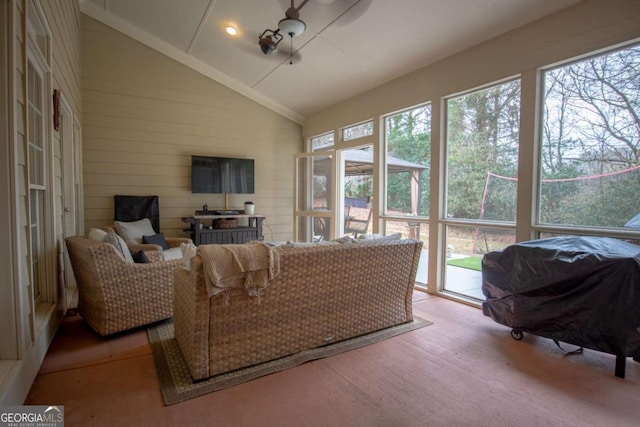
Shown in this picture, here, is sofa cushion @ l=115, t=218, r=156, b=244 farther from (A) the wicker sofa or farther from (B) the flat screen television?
(A) the wicker sofa

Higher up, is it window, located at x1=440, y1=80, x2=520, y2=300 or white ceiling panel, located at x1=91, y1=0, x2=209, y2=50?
white ceiling panel, located at x1=91, y1=0, x2=209, y2=50

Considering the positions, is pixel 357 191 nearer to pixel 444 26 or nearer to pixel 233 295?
pixel 444 26

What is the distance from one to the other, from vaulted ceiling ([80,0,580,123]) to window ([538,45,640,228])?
2.13 ft

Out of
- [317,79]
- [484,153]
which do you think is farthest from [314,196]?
[484,153]

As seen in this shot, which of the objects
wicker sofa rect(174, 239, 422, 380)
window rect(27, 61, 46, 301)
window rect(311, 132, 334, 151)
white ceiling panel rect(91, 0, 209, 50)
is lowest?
wicker sofa rect(174, 239, 422, 380)

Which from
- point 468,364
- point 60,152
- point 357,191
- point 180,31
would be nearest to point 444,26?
point 357,191

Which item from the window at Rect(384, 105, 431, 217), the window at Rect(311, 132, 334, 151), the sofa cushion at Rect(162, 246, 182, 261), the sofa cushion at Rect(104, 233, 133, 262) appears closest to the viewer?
the sofa cushion at Rect(104, 233, 133, 262)

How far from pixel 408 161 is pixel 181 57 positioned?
384 cm

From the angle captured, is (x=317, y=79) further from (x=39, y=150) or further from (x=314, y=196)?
(x=39, y=150)

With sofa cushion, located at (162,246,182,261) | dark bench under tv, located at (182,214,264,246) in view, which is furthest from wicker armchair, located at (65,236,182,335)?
dark bench under tv, located at (182,214,264,246)

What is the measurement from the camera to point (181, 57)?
16.4ft

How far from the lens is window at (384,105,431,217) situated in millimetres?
4047

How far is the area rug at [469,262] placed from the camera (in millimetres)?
3562

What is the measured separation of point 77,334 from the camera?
104 inches
